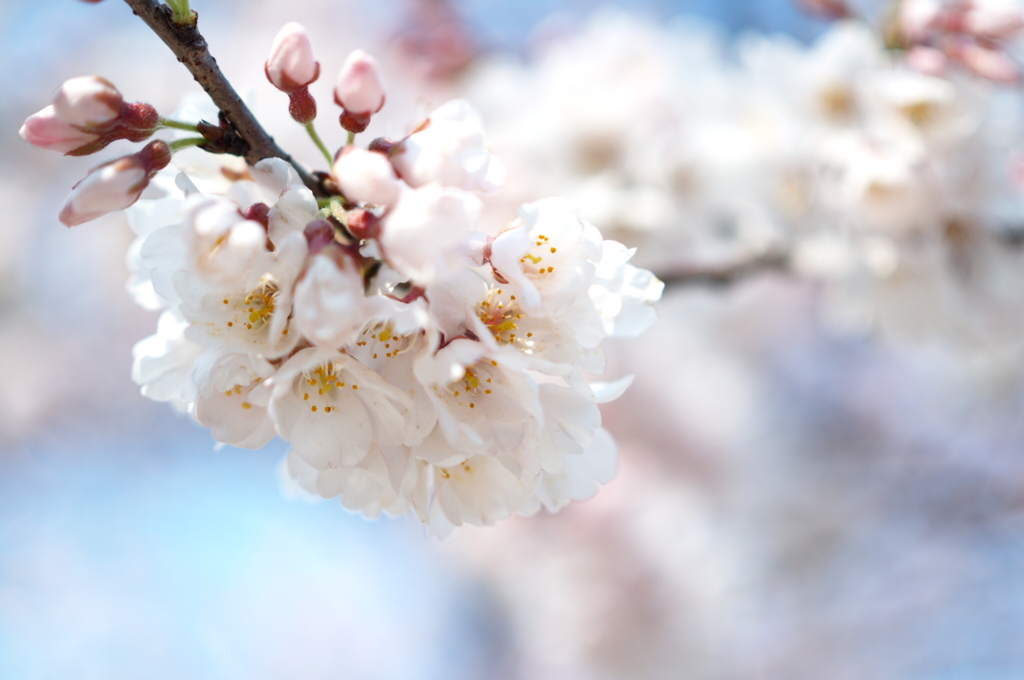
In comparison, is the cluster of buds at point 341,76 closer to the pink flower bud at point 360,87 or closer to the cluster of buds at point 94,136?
the pink flower bud at point 360,87

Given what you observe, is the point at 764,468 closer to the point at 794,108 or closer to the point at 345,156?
the point at 794,108

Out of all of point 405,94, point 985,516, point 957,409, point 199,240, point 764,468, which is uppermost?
point 405,94

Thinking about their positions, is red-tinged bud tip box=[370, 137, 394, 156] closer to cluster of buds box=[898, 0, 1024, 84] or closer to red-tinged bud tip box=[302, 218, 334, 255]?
red-tinged bud tip box=[302, 218, 334, 255]

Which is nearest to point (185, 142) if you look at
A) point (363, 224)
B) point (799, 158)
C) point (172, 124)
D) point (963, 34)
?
point (172, 124)

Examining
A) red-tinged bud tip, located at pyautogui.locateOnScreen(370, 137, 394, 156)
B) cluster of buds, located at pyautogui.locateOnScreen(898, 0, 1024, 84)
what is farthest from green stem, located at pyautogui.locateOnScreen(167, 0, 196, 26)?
cluster of buds, located at pyautogui.locateOnScreen(898, 0, 1024, 84)

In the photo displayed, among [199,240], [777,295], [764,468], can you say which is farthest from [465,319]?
[777,295]

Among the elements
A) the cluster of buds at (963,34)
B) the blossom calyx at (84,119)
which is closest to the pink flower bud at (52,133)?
the blossom calyx at (84,119)

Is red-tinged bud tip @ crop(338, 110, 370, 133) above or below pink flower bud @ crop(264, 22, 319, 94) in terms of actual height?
below
